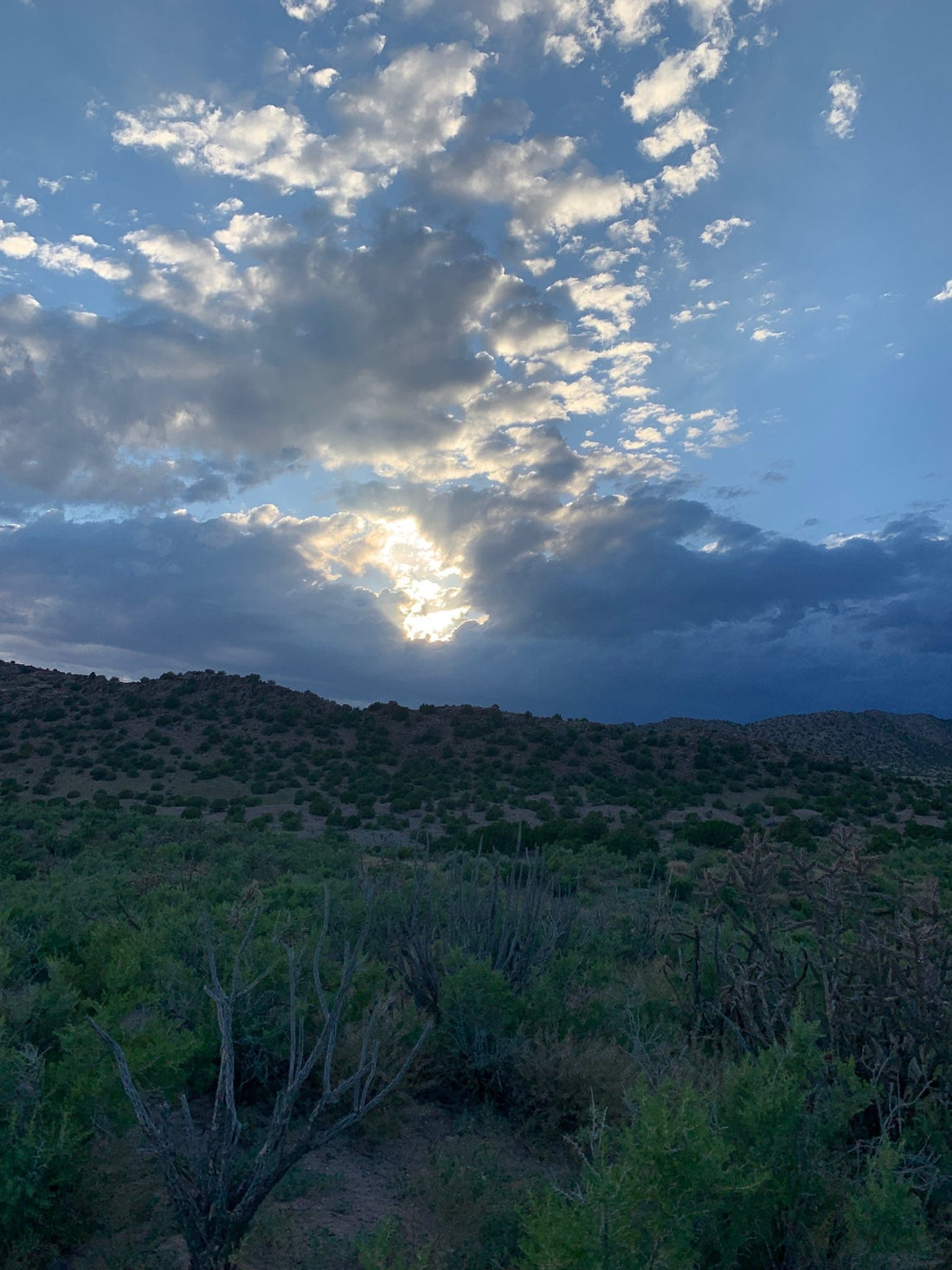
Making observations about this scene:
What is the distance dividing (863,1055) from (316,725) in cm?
4877

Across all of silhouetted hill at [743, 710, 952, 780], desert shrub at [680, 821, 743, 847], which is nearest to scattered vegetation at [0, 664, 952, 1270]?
desert shrub at [680, 821, 743, 847]

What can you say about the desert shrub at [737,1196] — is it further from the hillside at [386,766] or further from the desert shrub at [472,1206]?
the hillside at [386,766]

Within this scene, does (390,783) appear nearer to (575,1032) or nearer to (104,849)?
(104,849)

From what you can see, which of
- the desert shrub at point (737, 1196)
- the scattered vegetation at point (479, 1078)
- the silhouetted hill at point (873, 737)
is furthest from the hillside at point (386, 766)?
the desert shrub at point (737, 1196)

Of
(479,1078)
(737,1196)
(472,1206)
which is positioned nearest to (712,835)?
(479,1078)

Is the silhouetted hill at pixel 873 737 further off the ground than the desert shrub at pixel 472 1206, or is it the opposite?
the silhouetted hill at pixel 873 737

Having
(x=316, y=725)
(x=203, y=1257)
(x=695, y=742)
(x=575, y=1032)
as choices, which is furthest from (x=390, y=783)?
(x=203, y=1257)

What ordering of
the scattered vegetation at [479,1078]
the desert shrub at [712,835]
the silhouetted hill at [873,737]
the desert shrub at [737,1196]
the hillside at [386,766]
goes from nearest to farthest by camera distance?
the desert shrub at [737,1196] → the scattered vegetation at [479,1078] → the desert shrub at [712,835] → the hillside at [386,766] → the silhouetted hill at [873,737]

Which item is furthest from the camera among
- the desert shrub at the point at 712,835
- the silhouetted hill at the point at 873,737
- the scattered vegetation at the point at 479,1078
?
the silhouetted hill at the point at 873,737

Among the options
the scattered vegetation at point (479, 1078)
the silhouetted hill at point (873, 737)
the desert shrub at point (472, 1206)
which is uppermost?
the silhouetted hill at point (873, 737)

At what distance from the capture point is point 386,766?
152ft

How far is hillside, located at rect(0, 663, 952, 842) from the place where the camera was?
35.8 meters

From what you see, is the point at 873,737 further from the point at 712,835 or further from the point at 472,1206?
the point at 472,1206

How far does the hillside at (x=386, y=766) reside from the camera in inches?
1407
